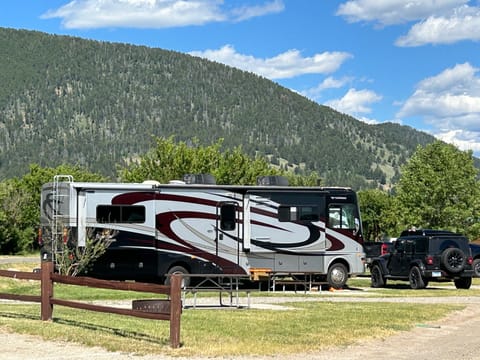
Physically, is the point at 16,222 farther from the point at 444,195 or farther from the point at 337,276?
the point at 337,276

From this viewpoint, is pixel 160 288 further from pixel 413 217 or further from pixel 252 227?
pixel 413 217

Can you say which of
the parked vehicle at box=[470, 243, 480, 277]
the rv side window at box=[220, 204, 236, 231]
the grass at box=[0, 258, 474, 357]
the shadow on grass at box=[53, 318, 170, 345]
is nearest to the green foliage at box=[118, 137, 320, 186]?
the parked vehicle at box=[470, 243, 480, 277]

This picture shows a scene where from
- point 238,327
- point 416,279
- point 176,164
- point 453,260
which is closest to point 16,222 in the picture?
point 176,164

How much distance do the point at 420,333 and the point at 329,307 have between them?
425 centimetres

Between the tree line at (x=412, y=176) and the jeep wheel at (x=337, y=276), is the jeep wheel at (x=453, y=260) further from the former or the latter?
the tree line at (x=412, y=176)

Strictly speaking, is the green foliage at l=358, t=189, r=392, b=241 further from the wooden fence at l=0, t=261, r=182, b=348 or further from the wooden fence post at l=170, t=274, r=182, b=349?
the wooden fence post at l=170, t=274, r=182, b=349

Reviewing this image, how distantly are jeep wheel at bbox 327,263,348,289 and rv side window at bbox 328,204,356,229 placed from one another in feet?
4.41

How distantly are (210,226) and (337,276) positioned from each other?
469cm

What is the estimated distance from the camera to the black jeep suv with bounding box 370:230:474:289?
26.8 metres

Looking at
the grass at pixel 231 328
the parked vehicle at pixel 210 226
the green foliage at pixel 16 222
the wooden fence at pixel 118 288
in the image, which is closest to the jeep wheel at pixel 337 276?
the parked vehicle at pixel 210 226

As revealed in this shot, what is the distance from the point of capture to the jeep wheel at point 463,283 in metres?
27.6

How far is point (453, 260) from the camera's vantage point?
2677 cm

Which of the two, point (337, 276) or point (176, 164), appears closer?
point (337, 276)

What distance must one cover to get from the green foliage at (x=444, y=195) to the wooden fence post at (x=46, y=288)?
153 feet
